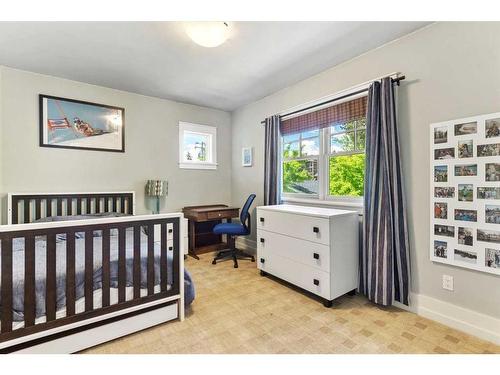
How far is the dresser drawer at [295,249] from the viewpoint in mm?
2176

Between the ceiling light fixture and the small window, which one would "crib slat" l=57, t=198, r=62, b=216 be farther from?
the ceiling light fixture

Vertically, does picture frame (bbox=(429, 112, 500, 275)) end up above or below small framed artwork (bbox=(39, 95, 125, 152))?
below

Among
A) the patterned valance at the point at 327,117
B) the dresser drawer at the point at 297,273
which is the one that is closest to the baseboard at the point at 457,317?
the dresser drawer at the point at 297,273

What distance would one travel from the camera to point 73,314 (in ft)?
4.96

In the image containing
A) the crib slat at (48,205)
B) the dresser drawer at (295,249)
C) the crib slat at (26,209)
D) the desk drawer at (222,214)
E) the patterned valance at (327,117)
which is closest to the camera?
the dresser drawer at (295,249)

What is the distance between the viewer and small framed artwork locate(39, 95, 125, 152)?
283 centimetres

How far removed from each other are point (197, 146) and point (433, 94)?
10.4ft

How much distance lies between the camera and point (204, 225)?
13.1 feet

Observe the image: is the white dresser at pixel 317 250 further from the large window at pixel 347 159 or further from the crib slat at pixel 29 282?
the crib slat at pixel 29 282

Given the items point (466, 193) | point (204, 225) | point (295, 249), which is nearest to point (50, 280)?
point (295, 249)

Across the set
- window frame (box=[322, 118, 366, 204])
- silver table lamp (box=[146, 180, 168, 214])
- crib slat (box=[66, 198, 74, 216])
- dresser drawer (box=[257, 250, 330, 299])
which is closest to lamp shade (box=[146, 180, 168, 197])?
silver table lamp (box=[146, 180, 168, 214])

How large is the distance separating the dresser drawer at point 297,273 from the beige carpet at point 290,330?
125 mm

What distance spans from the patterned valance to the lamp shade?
6.02 ft

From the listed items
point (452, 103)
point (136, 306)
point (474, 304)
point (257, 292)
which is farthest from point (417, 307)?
point (136, 306)
